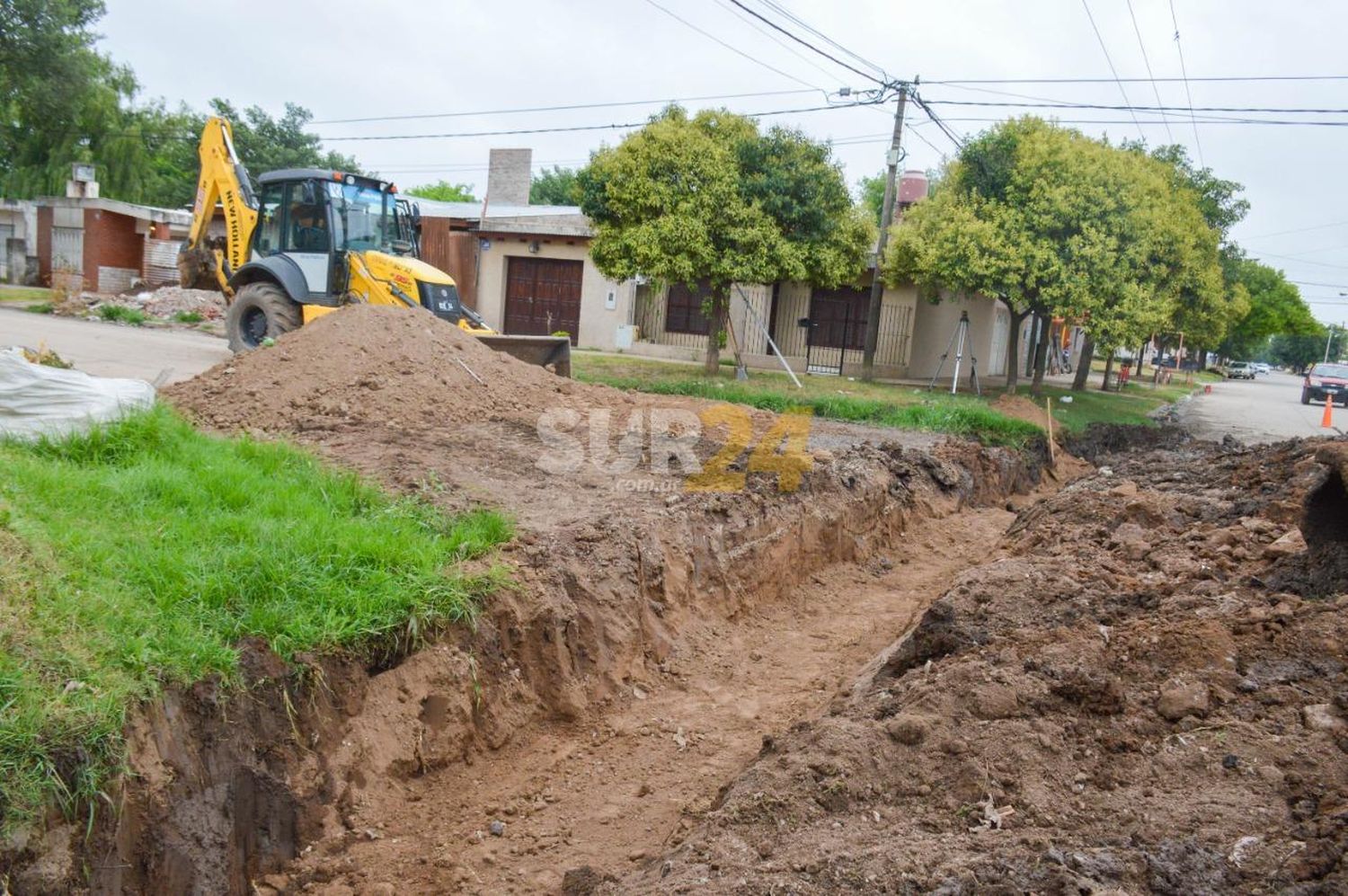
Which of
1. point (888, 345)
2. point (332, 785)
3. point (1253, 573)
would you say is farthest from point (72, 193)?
point (1253, 573)

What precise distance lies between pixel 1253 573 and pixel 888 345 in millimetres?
19536

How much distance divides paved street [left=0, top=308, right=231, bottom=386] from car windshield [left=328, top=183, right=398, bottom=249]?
3.00 m

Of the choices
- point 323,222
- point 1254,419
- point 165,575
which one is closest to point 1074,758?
point 165,575

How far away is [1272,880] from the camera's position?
2947 millimetres

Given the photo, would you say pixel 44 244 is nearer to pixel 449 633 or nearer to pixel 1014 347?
pixel 1014 347

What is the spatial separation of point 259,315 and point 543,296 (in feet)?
42.8

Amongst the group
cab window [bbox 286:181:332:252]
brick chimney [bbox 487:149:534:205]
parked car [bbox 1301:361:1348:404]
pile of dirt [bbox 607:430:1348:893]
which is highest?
brick chimney [bbox 487:149:534:205]

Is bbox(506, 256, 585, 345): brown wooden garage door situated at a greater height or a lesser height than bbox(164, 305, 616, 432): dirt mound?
greater

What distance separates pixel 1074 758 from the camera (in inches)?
155

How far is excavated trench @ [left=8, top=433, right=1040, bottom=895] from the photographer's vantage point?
402 cm

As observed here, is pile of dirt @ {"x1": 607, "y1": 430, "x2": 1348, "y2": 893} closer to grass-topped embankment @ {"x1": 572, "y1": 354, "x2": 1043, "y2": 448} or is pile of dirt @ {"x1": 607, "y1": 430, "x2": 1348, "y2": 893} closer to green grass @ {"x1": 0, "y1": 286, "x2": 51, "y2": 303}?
grass-topped embankment @ {"x1": 572, "y1": 354, "x2": 1043, "y2": 448}

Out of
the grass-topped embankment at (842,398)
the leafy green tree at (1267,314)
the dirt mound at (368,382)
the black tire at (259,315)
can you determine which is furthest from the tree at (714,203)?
the leafy green tree at (1267,314)

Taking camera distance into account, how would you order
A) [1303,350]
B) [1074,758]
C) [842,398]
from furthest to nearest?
[1303,350], [842,398], [1074,758]

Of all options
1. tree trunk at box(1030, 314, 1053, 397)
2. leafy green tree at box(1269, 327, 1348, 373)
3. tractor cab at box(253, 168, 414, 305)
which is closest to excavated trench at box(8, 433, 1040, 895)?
tractor cab at box(253, 168, 414, 305)
